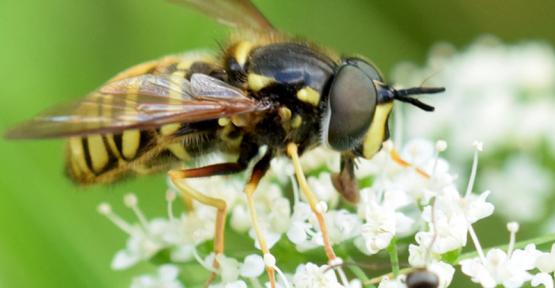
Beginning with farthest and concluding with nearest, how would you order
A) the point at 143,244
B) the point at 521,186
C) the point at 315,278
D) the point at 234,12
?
1. the point at 521,186
2. the point at 234,12
3. the point at 143,244
4. the point at 315,278

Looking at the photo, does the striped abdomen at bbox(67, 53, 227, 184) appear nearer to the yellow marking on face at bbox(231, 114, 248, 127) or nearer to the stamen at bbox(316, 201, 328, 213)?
the yellow marking on face at bbox(231, 114, 248, 127)

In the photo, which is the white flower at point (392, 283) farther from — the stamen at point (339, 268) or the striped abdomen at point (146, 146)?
the striped abdomen at point (146, 146)

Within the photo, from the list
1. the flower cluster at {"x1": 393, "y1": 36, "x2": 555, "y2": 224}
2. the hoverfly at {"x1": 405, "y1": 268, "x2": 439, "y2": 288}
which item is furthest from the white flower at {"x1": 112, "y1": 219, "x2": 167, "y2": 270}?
the flower cluster at {"x1": 393, "y1": 36, "x2": 555, "y2": 224}

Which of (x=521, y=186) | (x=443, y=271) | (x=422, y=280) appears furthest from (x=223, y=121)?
(x=521, y=186)

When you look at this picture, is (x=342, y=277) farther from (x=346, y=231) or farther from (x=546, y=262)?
(x=546, y=262)

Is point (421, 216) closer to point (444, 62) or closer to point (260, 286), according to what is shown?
point (260, 286)
